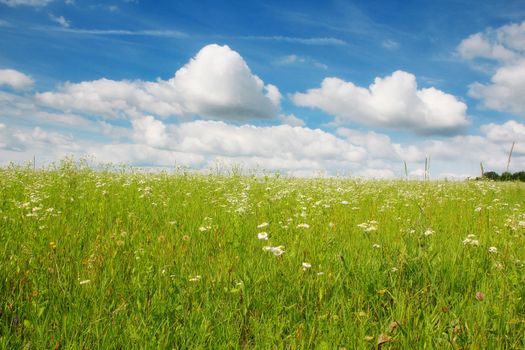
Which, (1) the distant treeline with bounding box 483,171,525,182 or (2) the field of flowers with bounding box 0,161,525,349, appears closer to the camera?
(2) the field of flowers with bounding box 0,161,525,349

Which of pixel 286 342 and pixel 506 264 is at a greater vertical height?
pixel 506 264

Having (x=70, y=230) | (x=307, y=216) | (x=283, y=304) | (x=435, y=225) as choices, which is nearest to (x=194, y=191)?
(x=307, y=216)

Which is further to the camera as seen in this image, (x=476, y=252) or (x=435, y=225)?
(x=435, y=225)

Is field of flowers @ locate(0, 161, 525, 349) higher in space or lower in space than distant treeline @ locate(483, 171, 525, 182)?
lower

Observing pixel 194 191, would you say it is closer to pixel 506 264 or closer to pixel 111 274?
pixel 111 274

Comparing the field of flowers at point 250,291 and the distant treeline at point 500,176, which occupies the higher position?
the distant treeline at point 500,176

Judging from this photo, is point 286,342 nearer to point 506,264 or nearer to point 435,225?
point 506,264

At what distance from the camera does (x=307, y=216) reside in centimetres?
707

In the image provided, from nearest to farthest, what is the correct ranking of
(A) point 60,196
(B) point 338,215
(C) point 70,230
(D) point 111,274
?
(D) point 111,274 < (C) point 70,230 < (B) point 338,215 < (A) point 60,196

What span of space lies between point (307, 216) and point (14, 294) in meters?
4.70

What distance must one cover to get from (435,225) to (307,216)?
2163 mm

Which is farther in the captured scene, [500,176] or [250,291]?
[500,176]

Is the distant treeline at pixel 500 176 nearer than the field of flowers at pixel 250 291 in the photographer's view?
No

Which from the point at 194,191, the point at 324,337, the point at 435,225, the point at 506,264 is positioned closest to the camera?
the point at 324,337
